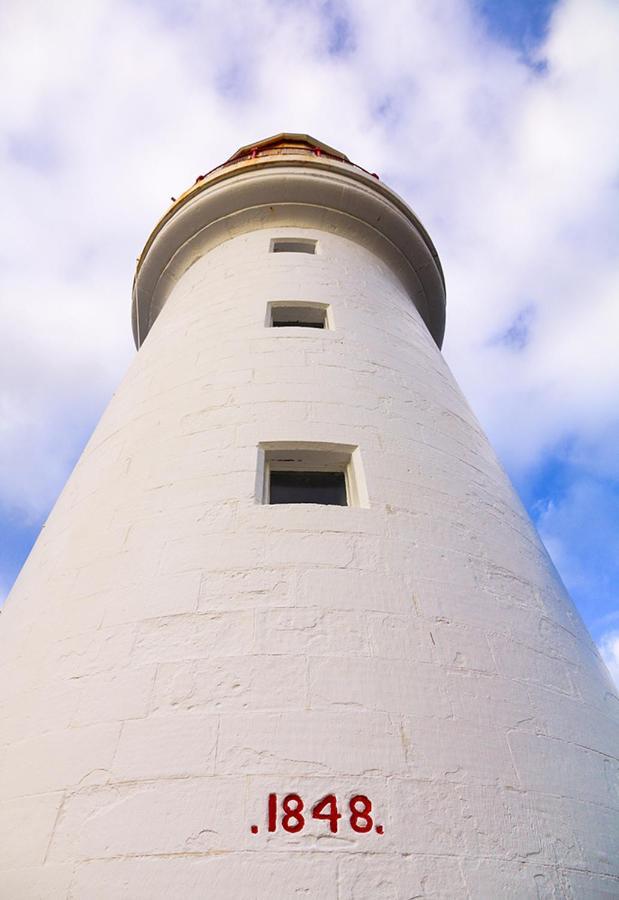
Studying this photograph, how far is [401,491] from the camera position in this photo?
398cm

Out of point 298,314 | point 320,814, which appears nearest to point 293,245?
point 298,314

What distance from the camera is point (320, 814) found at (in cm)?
240

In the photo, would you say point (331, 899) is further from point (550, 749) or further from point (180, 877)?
point (550, 749)

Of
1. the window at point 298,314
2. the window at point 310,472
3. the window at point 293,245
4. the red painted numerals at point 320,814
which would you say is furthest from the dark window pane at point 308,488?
the window at point 293,245

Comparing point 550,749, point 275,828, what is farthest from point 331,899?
→ point 550,749

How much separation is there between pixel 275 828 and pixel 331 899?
0.99 ft

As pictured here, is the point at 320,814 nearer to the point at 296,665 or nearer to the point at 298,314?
the point at 296,665

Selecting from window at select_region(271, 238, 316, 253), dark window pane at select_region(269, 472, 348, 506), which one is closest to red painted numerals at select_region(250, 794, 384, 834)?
dark window pane at select_region(269, 472, 348, 506)

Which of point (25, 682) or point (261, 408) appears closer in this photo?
point (25, 682)

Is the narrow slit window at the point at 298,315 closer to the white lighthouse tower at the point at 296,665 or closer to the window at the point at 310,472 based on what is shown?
the white lighthouse tower at the point at 296,665

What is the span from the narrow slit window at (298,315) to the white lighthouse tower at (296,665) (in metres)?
0.90

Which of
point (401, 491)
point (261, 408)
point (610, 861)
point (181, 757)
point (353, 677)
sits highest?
point (261, 408)

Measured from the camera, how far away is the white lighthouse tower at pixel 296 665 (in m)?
2.38

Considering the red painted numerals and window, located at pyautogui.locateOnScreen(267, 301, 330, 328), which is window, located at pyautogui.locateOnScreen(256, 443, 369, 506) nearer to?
the red painted numerals
